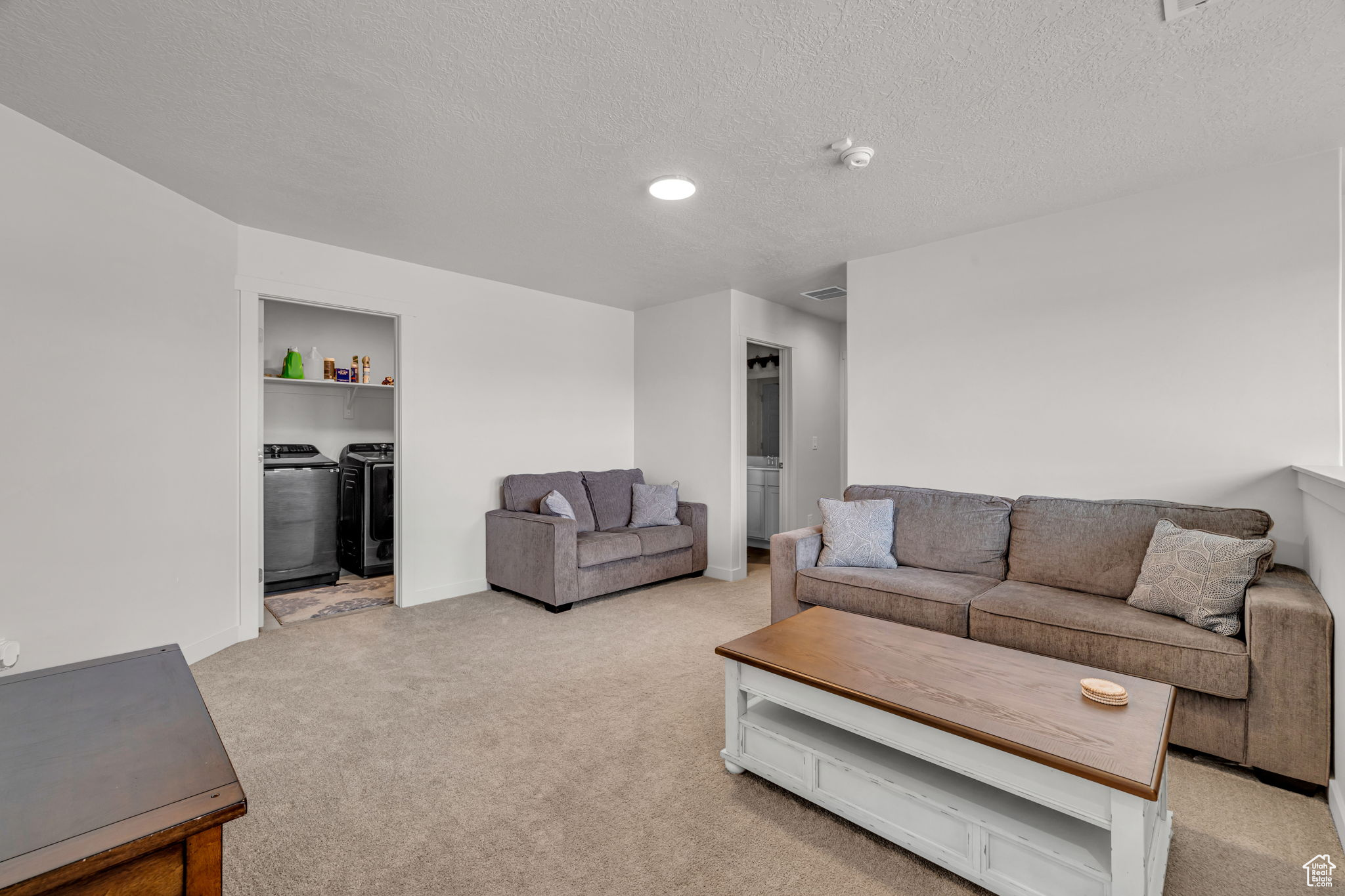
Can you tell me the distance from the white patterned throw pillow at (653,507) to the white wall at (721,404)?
0.30 m

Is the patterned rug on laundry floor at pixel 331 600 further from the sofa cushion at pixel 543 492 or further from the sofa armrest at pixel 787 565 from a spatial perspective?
the sofa armrest at pixel 787 565

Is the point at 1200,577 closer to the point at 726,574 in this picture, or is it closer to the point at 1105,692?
the point at 1105,692

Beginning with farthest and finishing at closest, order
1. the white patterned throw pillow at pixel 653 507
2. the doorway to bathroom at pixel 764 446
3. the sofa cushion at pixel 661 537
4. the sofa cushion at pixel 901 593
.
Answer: the doorway to bathroom at pixel 764 446 → the white patterned throw pillow at pixel 653 507 → the sofa cushion at pixel 661 537 → the sofa cushion at pixel 901 593

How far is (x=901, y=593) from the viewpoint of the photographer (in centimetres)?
279

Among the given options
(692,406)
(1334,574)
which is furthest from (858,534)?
(692,406)

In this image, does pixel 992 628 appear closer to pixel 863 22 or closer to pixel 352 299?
pixel 863 22

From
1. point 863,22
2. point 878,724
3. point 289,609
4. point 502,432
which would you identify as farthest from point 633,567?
point 863,22

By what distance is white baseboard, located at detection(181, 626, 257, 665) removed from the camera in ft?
9.93

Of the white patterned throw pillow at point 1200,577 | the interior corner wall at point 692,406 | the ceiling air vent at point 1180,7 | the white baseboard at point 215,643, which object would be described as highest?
the ceiling air vent at point 1180,7

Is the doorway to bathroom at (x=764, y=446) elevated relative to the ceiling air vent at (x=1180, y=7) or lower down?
lower down

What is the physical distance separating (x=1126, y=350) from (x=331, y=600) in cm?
513

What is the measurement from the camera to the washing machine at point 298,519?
14.5 ft

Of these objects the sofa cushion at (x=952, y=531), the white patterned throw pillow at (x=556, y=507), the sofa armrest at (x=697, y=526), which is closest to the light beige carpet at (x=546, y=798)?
the sofa cushion at (x=952, y=531)

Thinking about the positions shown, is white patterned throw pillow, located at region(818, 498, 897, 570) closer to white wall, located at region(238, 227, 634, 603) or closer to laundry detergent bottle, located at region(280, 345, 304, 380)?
white wall, located at region(238, 227, 634, 603)
